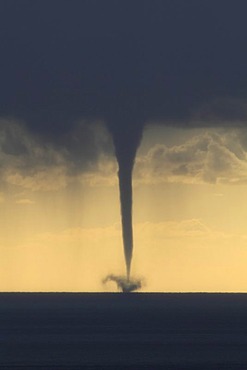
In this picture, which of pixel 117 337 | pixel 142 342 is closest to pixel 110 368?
pixel 142 342

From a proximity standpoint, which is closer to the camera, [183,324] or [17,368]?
[17,368]

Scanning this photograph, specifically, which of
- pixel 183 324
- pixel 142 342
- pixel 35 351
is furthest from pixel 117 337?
pixel 183 324

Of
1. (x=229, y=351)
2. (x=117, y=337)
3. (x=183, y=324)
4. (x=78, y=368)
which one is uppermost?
(x=183, y=324)

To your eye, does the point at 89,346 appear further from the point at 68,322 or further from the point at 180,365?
the point at 68,322

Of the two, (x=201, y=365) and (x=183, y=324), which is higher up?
(x=183, y=324)

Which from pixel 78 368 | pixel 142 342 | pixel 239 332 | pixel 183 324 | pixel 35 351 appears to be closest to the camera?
pixel 78 368

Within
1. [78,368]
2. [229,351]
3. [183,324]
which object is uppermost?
[183,324]

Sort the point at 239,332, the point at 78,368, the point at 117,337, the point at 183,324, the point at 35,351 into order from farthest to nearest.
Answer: the point at 183,324 → the point at 239,332 → the point at 117,337 → the point at 35,351 → the point at 78,368

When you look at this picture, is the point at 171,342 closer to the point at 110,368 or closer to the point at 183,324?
the point at 110,368

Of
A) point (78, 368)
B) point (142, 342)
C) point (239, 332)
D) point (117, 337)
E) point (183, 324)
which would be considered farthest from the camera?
point (183, 324)
